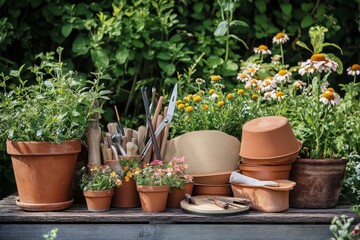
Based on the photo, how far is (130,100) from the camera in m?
3.85

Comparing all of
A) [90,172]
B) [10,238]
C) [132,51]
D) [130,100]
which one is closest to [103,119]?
[130,100]

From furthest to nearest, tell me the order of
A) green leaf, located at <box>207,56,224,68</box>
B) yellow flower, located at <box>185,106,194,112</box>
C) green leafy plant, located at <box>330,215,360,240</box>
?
green leaf, located at <box>207,56,224,68</box>, yellow flower, located at <box>185,106,194,112</box>, green leafy plant, located at <box>330,215,360,240</box>

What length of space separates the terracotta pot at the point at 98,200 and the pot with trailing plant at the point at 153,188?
0.43 feet

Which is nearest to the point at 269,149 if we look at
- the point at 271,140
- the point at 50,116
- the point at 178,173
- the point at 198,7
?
the point at 271,140

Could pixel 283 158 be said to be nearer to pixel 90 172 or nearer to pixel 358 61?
pixel 90 172

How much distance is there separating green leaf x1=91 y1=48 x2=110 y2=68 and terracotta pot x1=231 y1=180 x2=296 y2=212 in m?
1.28

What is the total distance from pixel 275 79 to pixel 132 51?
0.96 m

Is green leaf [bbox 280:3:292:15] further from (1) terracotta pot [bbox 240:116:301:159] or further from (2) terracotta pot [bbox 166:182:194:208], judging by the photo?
(2) terracotta pot [bbox 166:182:194:208]

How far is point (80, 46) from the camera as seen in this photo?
3.72 m

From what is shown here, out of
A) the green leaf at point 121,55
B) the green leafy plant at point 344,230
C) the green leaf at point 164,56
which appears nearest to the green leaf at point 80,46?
the green leaf at point 121,55

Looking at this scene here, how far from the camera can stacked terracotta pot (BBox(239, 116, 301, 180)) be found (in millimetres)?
2721

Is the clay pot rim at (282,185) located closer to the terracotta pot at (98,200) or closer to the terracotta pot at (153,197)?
the terracotta pot at (153,197)

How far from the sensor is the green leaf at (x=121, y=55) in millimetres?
3656

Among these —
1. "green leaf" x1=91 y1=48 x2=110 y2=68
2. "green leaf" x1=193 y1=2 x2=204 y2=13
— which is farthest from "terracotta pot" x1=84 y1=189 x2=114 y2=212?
"green leaf" x1=193 y1=2 x2=204 y2=13
